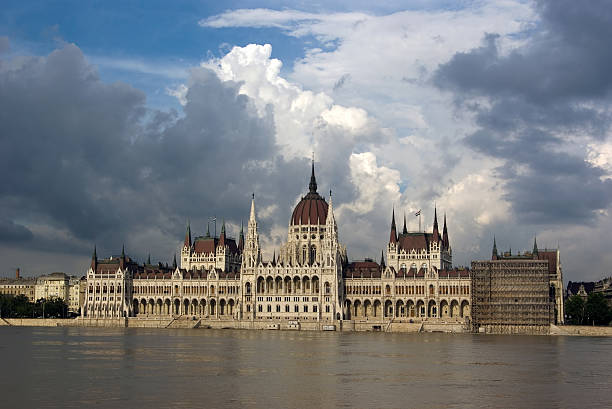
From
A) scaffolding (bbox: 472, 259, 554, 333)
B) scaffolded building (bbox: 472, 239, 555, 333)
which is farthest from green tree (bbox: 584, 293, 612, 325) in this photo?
scaffolding (bbox: 472, 259, 554, 333)

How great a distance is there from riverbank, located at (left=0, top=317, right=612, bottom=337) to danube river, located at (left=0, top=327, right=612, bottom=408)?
58268 mm

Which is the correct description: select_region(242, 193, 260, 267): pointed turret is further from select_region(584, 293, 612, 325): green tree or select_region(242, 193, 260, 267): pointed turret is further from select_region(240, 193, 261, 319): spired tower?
select_region(584, 293, 612, 325): green tree

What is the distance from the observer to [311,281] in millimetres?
182000

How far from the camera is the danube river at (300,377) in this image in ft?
176

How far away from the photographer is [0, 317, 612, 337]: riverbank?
158462 millimetres

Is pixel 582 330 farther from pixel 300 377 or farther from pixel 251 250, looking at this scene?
pixel 300 377

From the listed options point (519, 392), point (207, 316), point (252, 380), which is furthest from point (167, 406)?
point (207, 316)

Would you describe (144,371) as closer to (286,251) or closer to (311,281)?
(311,281)

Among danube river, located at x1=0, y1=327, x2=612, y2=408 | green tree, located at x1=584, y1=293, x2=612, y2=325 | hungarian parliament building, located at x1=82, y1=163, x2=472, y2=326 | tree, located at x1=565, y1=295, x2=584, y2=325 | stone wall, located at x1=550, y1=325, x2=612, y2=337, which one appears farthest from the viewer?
hungarian parliament building, located at x1=82, y1=163, x2=472, y2=326

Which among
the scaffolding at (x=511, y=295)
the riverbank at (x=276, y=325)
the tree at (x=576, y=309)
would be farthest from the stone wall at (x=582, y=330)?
the tree at (x=576, y=309)

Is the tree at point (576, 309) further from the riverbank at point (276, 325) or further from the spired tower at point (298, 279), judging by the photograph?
the spired tower at point (298, 279)

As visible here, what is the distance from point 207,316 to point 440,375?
416ft

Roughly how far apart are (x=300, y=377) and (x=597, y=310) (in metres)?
113

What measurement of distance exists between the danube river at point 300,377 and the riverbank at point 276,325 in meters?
58.3
